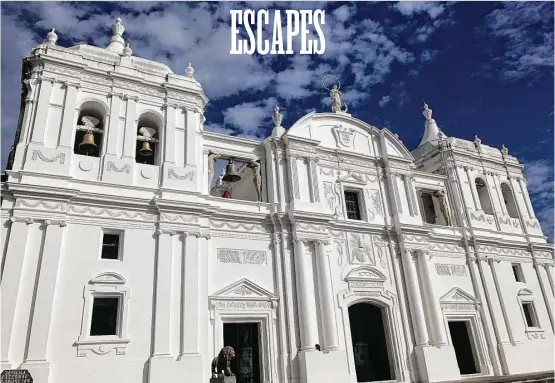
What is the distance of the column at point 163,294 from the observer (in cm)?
1229

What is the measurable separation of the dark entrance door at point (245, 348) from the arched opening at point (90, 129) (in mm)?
7360

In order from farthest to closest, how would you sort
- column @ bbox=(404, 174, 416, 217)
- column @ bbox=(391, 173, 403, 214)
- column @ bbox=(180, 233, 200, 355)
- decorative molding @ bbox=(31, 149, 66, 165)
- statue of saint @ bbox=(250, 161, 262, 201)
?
column @ bbox=(404, 174, 416, 217) < column @ bbox=(391, 173, 403, 214) < statue of saint @ bbox=(250, 161, 262, 201) < decorative molding @ bbox=(31, 149, 66, 165) < column @ bbox=(180, 233, 200, 355)

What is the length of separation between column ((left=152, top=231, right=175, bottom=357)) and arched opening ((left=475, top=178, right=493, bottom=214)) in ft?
54.9

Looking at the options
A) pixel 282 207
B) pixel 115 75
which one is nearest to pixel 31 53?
pixel 115 75

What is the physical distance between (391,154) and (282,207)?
689cm

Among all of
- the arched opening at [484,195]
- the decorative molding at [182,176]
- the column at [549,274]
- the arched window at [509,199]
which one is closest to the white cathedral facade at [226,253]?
the decorative molding at [182,176]

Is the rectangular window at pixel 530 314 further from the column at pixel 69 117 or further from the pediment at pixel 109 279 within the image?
the column at pixel 69 117

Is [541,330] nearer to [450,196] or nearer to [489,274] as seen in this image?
[489,274]

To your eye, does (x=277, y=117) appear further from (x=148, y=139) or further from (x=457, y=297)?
(x=457, y=297)

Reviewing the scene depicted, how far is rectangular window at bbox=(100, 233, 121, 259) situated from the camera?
42.9 ft

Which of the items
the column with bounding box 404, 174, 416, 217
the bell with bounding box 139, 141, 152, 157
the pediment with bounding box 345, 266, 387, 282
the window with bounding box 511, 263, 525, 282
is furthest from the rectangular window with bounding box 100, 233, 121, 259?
the window with bounding box 511, 263, 525, 282

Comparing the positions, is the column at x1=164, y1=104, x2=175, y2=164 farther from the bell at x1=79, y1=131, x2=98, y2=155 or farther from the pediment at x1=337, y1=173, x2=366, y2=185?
the pediment at x1=337, y1=173, x2=366, y2=185

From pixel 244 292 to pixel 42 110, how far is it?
345 inches

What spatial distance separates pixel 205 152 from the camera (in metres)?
16.3
